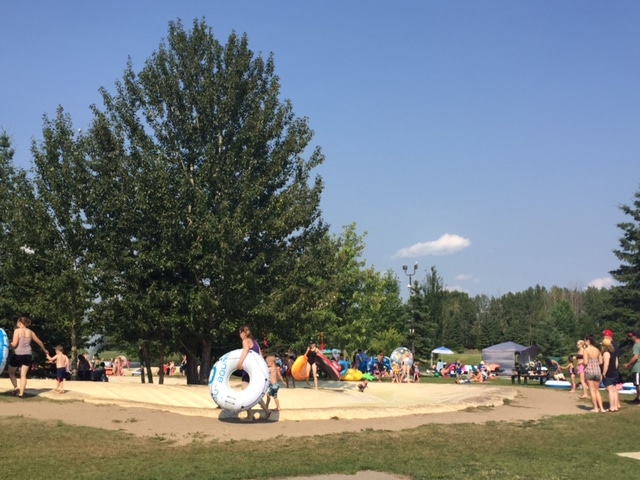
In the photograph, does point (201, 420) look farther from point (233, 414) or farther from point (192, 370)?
point (192, 370)

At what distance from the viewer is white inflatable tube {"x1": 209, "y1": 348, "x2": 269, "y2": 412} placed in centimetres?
1392

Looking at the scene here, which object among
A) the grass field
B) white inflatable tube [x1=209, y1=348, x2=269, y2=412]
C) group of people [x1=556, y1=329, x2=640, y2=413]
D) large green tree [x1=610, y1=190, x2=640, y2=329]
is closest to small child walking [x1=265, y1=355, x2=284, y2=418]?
white inflatable tube [x1=209, y1=348, x2=269, y2=412]

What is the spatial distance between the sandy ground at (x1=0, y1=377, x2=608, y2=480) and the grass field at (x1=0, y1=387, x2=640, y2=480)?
0.70 metres

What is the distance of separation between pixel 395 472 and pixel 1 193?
23809mm

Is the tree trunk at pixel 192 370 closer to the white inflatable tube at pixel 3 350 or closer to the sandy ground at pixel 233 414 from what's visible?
the sandy ground at pixel 233 414

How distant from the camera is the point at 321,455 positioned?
10672mm

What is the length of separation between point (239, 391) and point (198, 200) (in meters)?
9.23

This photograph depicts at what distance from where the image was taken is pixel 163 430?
12.6m

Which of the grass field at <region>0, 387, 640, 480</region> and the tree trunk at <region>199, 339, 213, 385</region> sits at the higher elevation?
the tree trunk at <region>199, 339, 213, 385</region>

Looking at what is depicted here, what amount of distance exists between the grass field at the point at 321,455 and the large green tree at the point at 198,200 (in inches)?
383

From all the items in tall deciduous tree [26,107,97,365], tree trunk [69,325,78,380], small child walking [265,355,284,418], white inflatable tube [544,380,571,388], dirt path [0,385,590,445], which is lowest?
white inflatable tube [544,380,571,388]

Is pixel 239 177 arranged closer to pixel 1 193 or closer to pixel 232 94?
pixel 232 94

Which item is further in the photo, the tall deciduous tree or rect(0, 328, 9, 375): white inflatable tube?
the tall deciduous tree

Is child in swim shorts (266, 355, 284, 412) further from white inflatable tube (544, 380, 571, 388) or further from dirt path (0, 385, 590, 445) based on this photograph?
white inflatable tube (544, 380, 571, 388)
